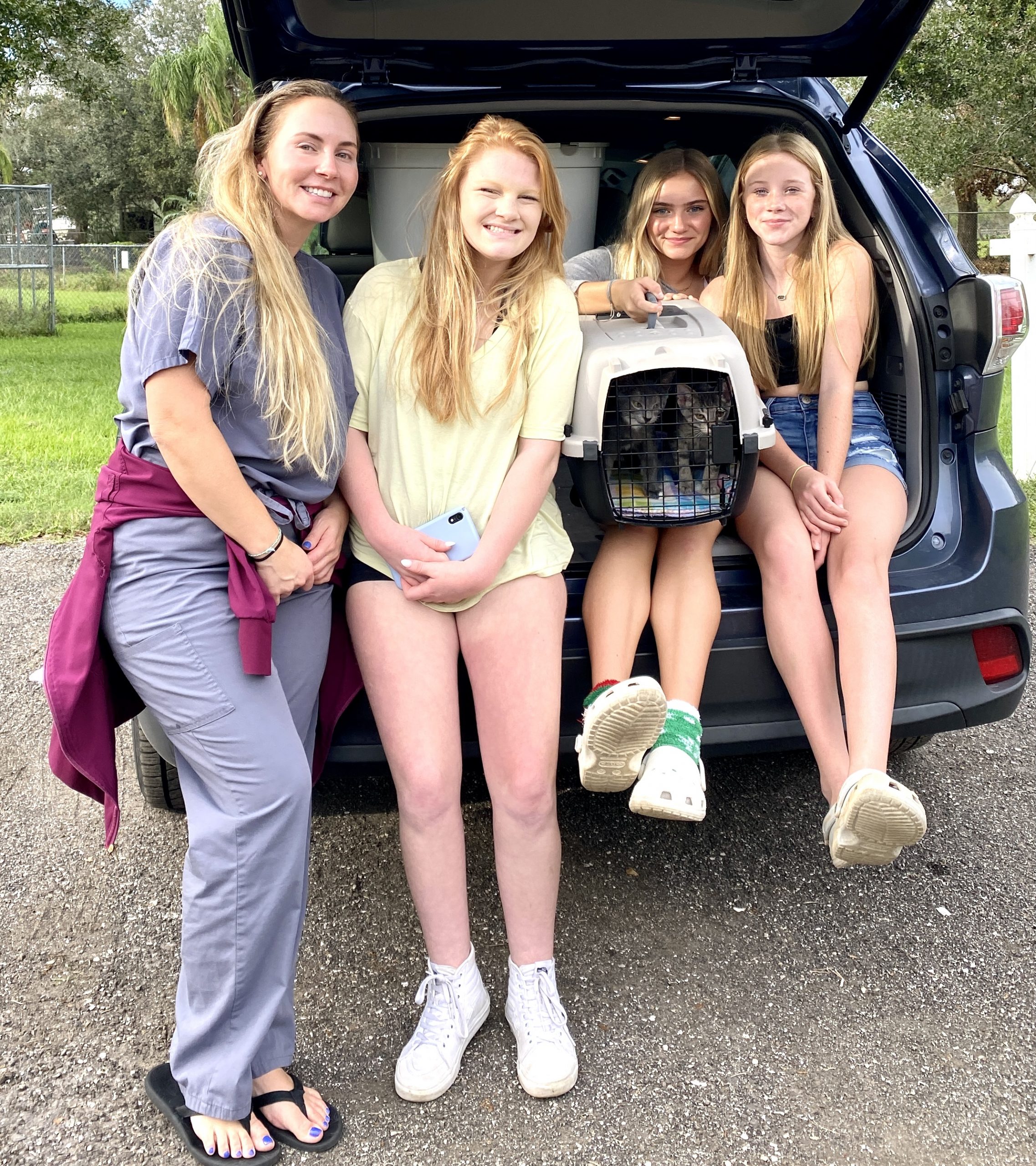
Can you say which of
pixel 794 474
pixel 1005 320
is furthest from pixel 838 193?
pixel 794 474

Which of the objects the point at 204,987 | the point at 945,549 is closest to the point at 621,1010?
the point at 204,987

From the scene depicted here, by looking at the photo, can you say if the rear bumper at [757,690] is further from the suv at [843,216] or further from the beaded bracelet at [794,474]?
the beaded bracelet at [794,474]

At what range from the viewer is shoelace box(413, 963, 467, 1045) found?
2111mm

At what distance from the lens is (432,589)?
2186 millimetres

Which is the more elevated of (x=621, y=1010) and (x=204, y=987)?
(x=204, y=987)

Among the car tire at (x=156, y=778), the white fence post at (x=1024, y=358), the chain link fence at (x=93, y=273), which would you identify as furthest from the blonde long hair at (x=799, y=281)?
the chain link fence at (x=93, y=273)

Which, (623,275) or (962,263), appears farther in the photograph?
(623,275)

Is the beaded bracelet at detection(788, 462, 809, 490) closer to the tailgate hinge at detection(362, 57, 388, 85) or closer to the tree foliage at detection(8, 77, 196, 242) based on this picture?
the tailgate hinge at detection(362, 57, 388, 85)

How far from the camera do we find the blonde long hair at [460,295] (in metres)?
2.23

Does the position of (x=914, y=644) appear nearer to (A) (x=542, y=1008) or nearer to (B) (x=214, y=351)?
(A) (x=542, y=1008)

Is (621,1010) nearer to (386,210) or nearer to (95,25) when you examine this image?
(386,210)

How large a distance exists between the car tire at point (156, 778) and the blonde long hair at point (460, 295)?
1150 millimetres

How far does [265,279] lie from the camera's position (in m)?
1.97

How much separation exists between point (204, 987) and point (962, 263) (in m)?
2.30
